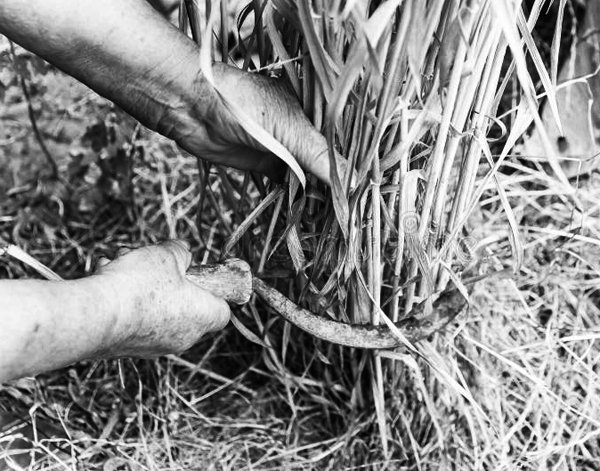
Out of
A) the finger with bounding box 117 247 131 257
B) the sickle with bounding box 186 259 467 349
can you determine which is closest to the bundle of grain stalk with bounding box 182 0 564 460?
the sickle with bounding box 186 259 467 349

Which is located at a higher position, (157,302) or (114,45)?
(114,45)

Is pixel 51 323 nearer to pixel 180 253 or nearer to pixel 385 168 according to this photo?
pixel 180 253

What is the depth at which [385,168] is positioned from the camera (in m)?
0.73

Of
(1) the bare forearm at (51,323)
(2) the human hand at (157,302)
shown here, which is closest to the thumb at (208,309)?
(2) the human hand at (157,302)

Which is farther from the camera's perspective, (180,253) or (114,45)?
(180,253)

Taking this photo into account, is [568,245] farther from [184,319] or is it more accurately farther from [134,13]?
[134,13]

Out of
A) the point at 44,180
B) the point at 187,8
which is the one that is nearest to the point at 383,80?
the point at 187,8

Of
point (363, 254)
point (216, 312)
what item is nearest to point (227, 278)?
point (216, 312)

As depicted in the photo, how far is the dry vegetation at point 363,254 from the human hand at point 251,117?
2 centimetres

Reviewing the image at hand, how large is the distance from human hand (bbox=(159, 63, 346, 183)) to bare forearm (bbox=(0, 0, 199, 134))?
0.02 meters

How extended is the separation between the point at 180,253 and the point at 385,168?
221 mm

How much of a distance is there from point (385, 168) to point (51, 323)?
0.31 m

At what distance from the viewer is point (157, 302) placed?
73 centimetres

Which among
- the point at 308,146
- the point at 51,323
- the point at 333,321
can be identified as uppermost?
the point at 308,146
